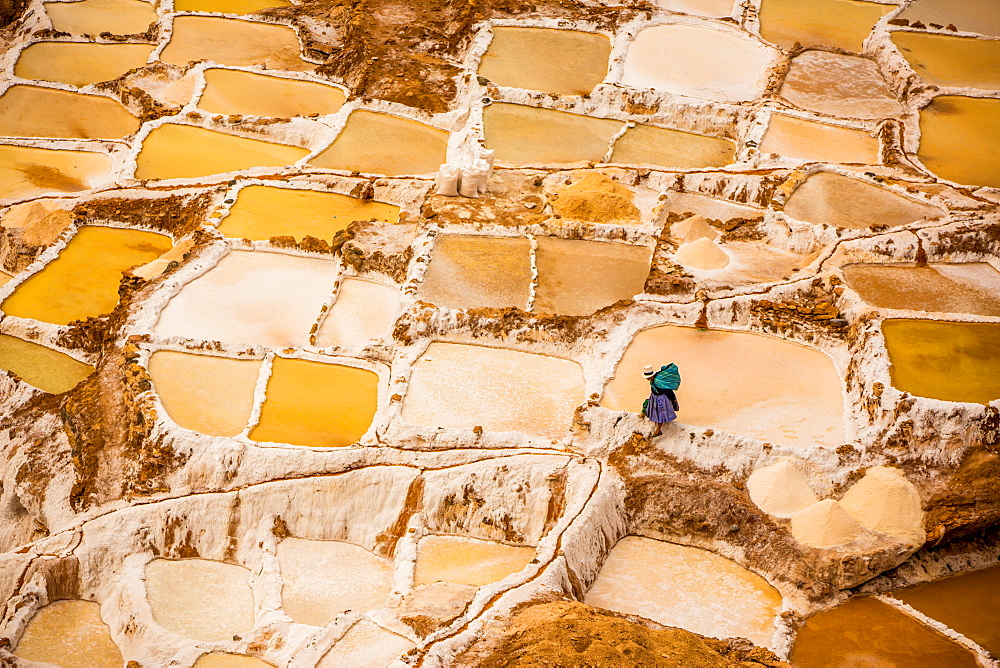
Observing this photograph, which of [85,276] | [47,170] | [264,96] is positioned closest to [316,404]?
[85,276]

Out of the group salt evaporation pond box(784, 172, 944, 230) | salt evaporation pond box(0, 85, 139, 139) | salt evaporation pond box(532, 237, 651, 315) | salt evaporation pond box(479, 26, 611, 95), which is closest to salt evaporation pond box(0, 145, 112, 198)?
salt evaporation pond box(0, 85, 139, 139)

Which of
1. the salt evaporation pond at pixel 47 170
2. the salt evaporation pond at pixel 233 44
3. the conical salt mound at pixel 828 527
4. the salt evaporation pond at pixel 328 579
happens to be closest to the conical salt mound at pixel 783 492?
the conical salt mound at pixel 828 527

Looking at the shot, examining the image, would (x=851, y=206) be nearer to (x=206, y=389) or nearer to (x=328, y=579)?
(x=328, y=579)

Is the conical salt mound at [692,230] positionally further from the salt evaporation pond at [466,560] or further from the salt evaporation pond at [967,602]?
the salt evaporation pond at [967,602]

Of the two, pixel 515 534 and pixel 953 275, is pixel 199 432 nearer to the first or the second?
pixel 515 534

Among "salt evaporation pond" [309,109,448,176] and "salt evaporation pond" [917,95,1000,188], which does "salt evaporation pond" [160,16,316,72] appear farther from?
"salt evaporation pond" [917,95,1000,188]
